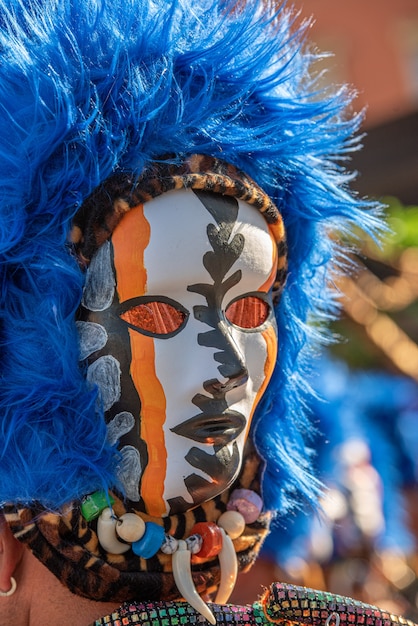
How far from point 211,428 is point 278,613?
0.28 metres

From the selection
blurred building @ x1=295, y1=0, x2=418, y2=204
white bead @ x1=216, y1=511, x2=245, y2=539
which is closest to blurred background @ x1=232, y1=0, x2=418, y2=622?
white bead @ x1=216, y1=511, x2=245, y2=539

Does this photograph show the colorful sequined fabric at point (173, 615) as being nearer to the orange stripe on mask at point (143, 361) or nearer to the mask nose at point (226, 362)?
the orange stripe on mask at point (143, 361)

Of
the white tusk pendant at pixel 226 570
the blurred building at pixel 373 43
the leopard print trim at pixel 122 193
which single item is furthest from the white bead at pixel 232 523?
the blurred building at pixel 373 43

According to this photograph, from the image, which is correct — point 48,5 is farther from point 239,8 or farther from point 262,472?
point 262,472

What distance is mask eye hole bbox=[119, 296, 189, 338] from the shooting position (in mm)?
1196

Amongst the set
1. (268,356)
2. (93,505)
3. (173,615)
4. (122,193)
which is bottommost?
(173,615)

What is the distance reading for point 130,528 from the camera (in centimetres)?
118

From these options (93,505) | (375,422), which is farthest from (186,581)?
(375,422)

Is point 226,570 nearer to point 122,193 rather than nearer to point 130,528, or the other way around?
point 130,528

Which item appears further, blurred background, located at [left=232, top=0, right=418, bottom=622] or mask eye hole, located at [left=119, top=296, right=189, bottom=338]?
blurred background, located at [left=232, top=0, right=418, bottom=622]

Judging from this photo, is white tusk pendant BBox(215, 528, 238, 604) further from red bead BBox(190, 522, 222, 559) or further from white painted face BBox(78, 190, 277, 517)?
white painted face BBox(78, 190, 277, 517)

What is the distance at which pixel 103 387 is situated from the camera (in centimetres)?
121

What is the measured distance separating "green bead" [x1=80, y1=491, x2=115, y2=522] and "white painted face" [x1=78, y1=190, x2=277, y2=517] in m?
0.04

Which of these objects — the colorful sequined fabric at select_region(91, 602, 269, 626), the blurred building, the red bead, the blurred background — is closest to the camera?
the colorful sequined fabric at select_region(91, 602, 269, 626)
